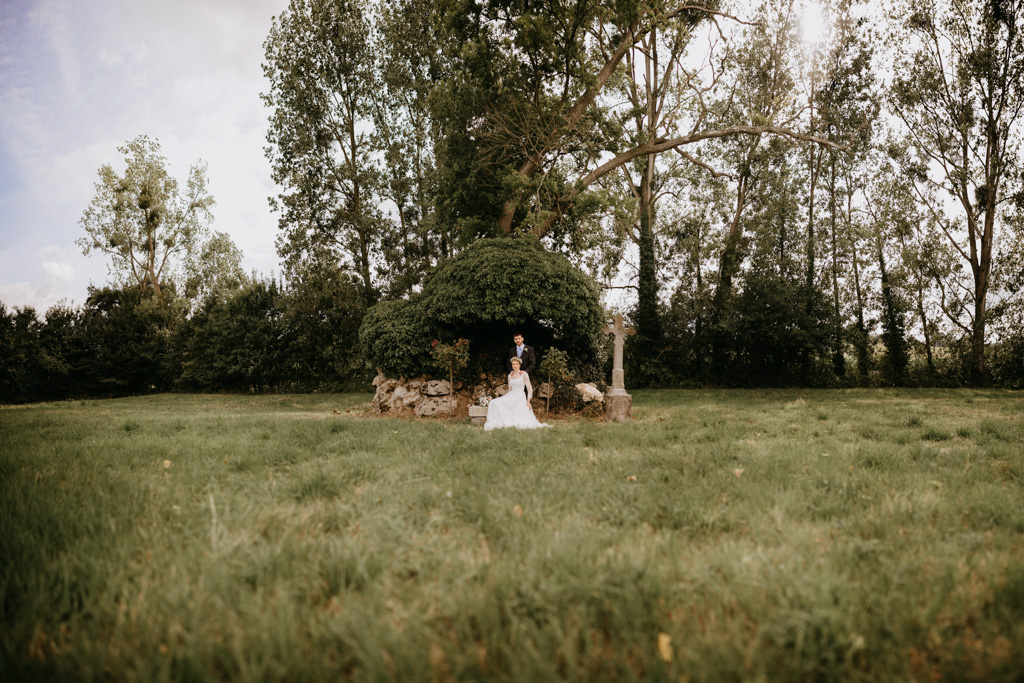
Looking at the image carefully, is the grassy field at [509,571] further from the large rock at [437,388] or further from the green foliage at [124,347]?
the green foliage at [124,347]

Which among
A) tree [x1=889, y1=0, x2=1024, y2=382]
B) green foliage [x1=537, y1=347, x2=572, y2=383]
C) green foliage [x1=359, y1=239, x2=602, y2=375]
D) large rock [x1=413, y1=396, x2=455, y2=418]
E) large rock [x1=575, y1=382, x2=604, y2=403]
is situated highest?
tree [x1=889, y1=0, x2=1024, y2=382]

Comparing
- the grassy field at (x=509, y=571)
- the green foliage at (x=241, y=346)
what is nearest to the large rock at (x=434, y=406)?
the grassy field at (x=509, y=571)

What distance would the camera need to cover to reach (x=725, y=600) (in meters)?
2.04

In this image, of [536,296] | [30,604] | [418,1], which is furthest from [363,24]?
[30,604]

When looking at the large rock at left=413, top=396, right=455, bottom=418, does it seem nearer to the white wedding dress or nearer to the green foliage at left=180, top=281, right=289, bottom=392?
the white wedding dress

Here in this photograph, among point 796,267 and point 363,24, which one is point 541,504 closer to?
point 796,267

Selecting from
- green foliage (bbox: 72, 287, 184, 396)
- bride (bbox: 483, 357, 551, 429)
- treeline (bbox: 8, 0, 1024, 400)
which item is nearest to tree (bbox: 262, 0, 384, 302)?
treeline (bbox: 8, 0, 1024, 400)

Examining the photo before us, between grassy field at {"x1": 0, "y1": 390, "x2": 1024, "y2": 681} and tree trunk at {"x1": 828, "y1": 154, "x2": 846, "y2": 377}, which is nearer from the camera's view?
grassy field at {"x1": 0, "y1": 390, "x2": 1024, "y2": 681}

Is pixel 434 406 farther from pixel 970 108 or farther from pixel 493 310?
pixel 970 108

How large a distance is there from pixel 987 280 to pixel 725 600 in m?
23.1

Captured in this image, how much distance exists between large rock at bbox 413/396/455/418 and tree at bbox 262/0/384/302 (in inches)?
437

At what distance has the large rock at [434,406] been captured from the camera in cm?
1123

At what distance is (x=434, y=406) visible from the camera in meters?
11.4

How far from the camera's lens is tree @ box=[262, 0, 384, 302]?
67.7 ft
